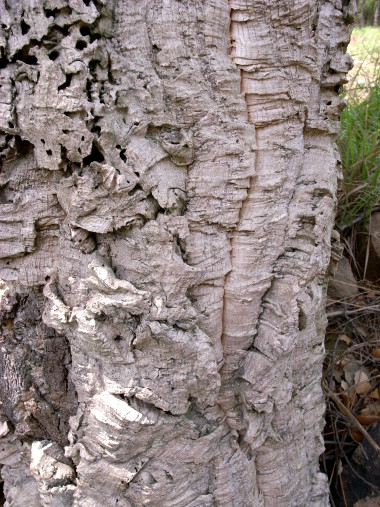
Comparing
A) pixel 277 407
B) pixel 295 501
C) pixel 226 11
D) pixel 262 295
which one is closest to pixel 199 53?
pixel 226 11

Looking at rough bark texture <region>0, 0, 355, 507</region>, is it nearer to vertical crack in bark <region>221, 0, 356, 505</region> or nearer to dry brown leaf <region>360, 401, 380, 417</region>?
vertical crack in bark <region>221, 0, 356, 505</region>

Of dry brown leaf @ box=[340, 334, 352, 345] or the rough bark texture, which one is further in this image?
dry brown leaf @ box=[340, 334, 352, 345]

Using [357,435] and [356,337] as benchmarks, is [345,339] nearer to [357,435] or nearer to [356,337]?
[356,337]

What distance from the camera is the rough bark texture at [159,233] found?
30.6 inches

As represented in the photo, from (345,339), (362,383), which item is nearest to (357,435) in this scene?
(362,383)

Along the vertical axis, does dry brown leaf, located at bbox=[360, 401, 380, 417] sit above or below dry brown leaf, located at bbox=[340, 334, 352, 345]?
below

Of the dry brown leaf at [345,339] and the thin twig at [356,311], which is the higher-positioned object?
the thin twig at [356,311]

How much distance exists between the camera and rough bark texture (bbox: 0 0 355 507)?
778mm

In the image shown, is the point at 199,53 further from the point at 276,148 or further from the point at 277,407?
the point at 277,407

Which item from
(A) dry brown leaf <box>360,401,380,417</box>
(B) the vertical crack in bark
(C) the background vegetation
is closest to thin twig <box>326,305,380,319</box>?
(C) the background vegetation

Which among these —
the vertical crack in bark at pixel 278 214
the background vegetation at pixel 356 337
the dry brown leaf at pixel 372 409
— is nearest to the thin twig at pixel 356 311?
the background vegetation at pixel 356 337

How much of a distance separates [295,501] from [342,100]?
109cm

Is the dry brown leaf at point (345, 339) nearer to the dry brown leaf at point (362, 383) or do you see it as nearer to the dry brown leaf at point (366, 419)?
the dry brown leaf at point (362, 383)

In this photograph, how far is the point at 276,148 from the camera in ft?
2.93
